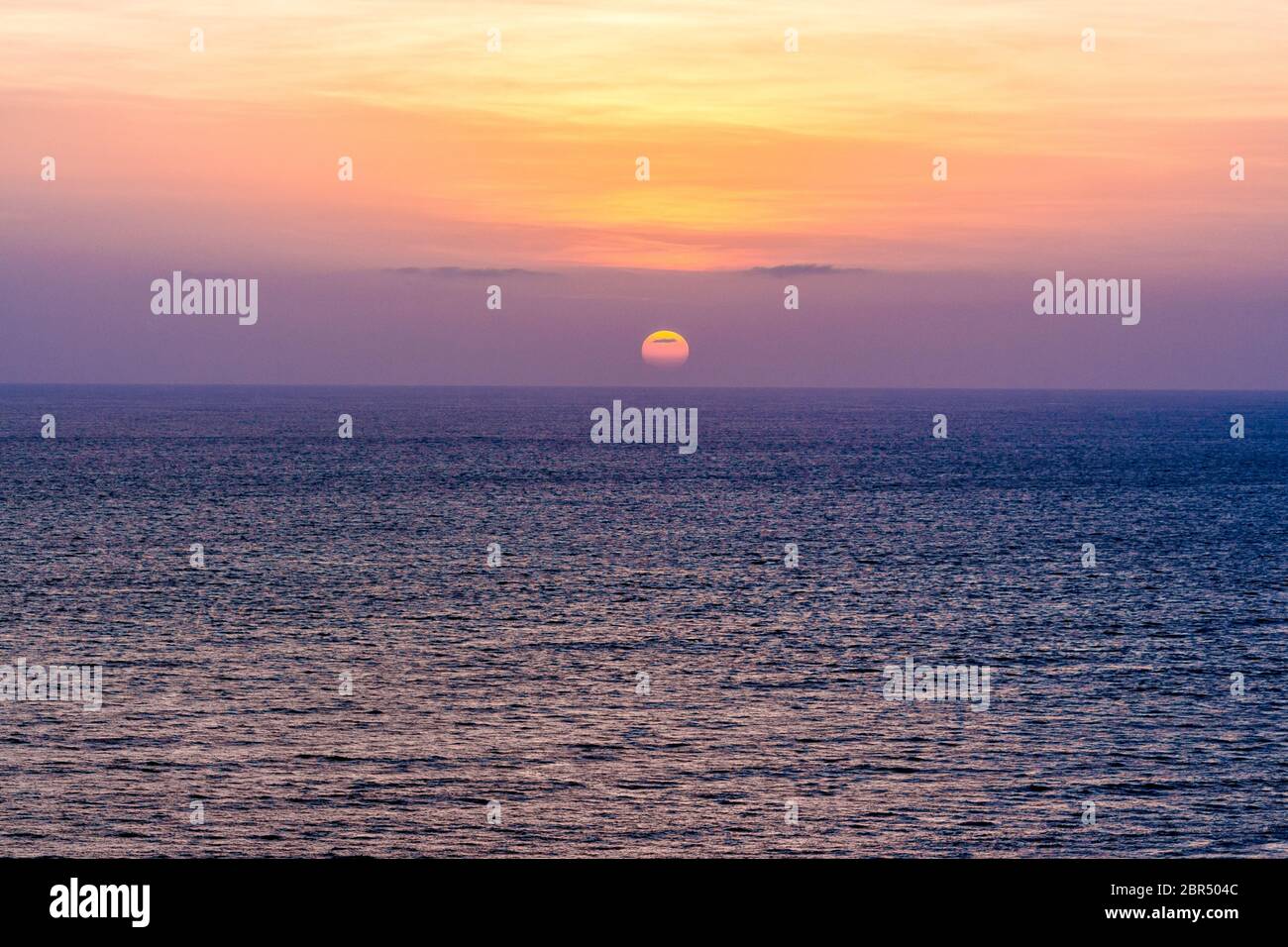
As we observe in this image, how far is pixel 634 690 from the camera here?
220 ft

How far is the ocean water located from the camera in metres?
47.7

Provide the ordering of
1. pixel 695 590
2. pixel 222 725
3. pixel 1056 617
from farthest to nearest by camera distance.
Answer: pixel 695 590 → pixel 1056 617 → pixel 222 725

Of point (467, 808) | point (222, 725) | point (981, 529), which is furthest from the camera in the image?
point (981, 529)

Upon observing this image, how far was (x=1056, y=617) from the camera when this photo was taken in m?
90.0

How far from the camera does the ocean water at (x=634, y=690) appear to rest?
47.7 metres
